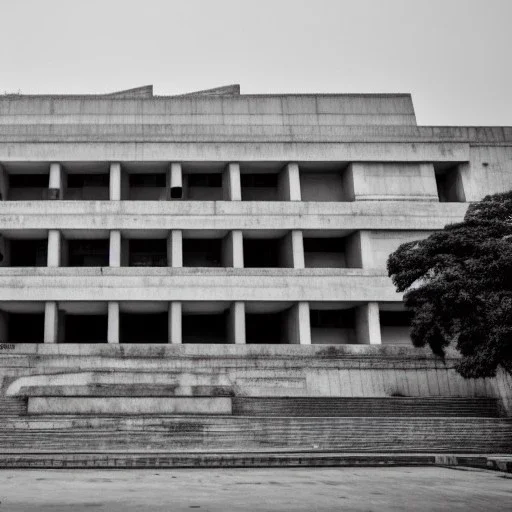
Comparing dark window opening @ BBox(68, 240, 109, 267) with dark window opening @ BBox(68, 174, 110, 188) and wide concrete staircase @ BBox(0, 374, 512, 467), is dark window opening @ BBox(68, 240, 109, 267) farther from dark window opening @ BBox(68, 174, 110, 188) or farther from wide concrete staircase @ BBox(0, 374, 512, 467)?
wide concrete staircase @ BBox(0, 374, 512, 467)

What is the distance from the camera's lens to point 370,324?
31.6 meters

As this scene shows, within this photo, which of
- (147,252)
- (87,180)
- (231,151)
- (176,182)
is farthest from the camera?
(87,180)

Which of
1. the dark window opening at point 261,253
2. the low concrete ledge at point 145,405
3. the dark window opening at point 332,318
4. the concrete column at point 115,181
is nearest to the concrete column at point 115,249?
the concrete column at point 115,181

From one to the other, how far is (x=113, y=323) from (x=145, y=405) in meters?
10.1

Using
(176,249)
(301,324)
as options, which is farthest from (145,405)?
(176,249)

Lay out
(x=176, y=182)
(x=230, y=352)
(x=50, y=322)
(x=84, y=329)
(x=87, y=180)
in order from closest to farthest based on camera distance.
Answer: (x=230, y=352), (x=50, y=322), (x=176, y=182), (x=84, y=329), (x=87, y=180)

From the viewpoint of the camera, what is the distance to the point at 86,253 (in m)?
34.8

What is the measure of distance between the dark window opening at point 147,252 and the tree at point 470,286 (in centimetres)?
1537

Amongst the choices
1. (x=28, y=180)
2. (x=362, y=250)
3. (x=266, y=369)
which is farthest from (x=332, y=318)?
(x=28, y=180)

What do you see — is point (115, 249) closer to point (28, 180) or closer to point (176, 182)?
point (176, 182)

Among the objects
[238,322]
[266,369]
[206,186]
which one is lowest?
[266,369]

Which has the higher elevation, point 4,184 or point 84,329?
point 4,184

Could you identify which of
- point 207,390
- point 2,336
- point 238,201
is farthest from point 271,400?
point 2,336

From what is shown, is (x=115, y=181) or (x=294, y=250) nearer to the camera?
(x=294, y=250)
